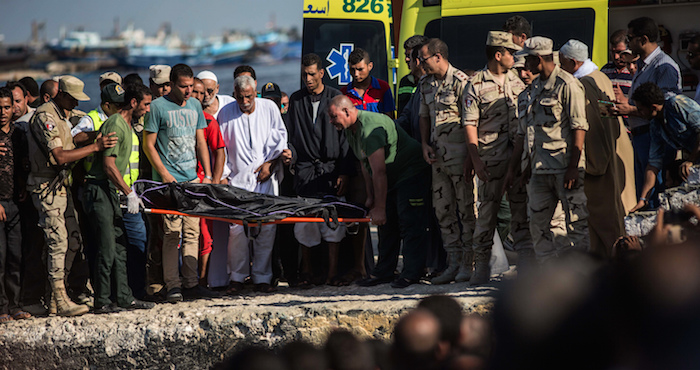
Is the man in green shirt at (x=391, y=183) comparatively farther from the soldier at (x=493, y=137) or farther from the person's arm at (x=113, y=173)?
the person's arm at (x=113, y=173)

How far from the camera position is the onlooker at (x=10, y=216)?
5129 millimetres

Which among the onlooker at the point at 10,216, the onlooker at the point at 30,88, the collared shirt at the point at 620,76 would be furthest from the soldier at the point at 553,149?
the onlooker at the point at 30,88

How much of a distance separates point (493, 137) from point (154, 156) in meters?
2.61

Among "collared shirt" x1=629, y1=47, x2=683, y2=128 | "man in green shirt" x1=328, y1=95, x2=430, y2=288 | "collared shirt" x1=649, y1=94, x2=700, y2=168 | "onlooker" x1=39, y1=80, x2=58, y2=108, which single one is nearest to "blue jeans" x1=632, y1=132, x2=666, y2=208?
"collared shirt" x1=629, y1=47, x2=683, y2=128

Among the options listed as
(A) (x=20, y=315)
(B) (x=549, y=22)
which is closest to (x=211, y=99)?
(A) (x=20, y=315)

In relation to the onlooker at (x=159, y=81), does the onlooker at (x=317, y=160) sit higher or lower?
lower

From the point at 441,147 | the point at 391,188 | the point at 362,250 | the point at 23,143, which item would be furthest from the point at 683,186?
the point at 23,143

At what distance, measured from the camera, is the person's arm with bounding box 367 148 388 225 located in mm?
5320

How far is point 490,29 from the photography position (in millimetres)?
7410

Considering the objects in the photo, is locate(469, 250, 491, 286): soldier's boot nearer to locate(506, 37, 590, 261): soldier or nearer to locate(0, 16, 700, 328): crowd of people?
locate(0, 16, 700, 328): crowd of people

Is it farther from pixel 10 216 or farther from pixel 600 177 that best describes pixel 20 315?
pixel 600 177

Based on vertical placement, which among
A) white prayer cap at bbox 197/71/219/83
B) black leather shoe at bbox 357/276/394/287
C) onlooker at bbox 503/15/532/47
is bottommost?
black leather shoe at bbox 357/276/394/287

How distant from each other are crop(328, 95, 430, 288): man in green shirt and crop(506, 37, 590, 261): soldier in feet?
3.42

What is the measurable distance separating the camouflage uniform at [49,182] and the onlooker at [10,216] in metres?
0.11
